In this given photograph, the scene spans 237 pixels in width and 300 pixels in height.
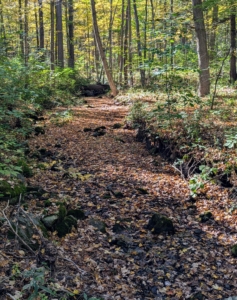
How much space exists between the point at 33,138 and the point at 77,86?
447 inches

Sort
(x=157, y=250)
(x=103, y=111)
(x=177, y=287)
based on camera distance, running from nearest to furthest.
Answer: (x=177, y=287)
(x=157, y=250)
(x=103, y=111)

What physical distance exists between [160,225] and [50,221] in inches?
77.6

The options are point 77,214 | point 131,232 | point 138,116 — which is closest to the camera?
point 131,232

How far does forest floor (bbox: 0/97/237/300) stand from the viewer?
12.4 ft

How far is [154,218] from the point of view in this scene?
17.1ft

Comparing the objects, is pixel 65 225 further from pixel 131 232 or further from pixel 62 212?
pixel 131 232

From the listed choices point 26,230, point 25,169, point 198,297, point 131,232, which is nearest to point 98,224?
point 131,232

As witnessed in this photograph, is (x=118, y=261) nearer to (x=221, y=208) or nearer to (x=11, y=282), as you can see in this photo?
(x=11, y=282)

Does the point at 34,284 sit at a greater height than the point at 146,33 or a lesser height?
lesser

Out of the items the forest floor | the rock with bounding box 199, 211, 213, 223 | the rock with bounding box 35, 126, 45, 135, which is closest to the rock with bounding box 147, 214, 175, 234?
the forest floor

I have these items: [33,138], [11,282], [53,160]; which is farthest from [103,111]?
[11,282]

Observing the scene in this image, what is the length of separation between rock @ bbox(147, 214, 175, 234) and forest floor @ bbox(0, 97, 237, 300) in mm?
96

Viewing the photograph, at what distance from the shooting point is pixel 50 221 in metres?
4.59

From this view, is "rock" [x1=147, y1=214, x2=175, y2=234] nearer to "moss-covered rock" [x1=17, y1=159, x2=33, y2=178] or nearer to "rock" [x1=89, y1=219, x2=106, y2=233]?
"rock" [x1=89, y1=219, x2=106, y2=233]
